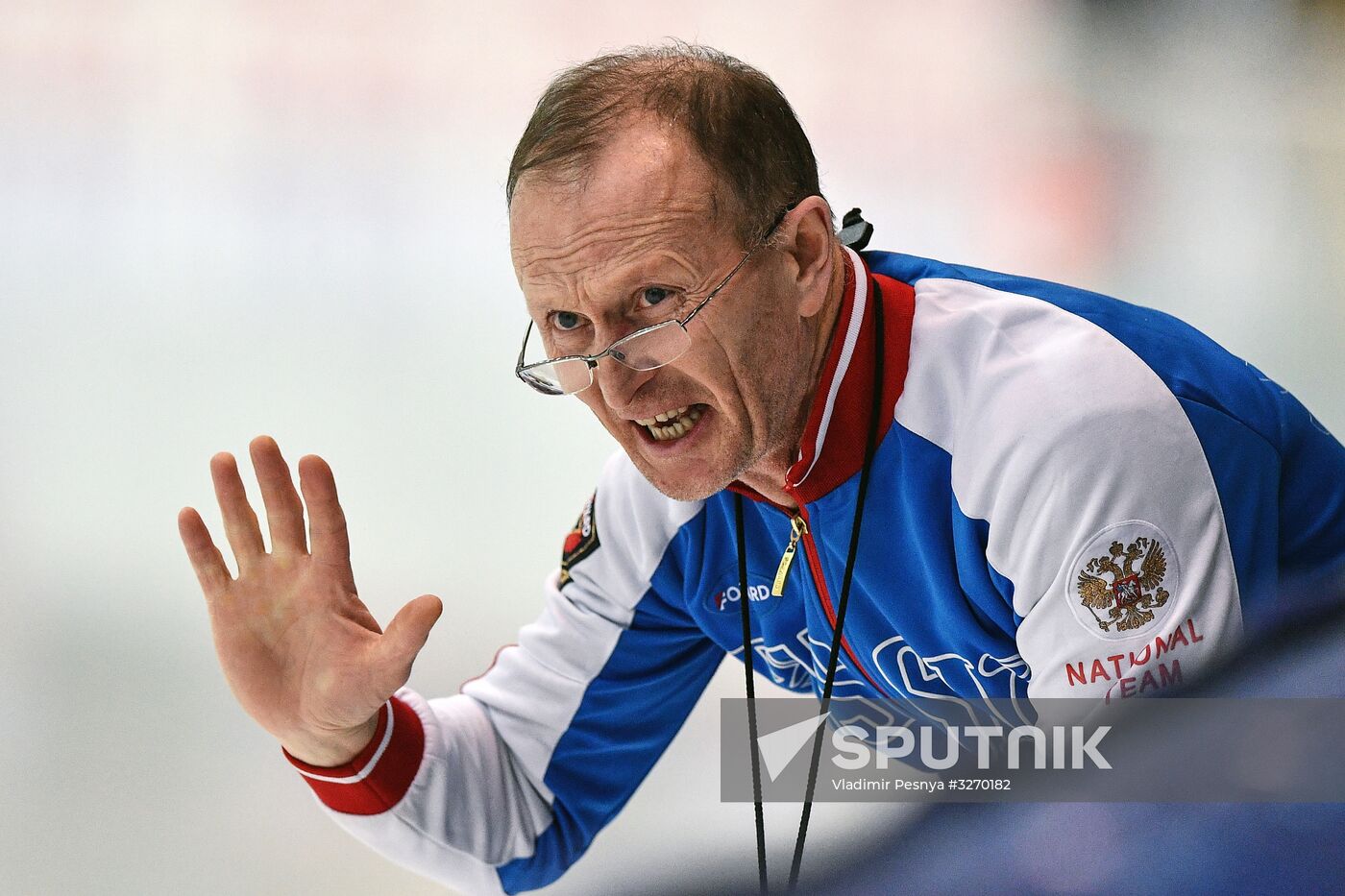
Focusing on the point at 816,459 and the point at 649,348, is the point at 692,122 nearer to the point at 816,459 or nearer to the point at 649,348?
the point at 649,348

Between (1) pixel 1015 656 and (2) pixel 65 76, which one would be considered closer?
(1) pixel 1015 656

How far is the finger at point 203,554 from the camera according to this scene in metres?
1.52

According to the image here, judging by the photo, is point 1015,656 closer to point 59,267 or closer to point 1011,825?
point 1011,825

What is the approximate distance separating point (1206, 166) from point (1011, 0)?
2.87 feet

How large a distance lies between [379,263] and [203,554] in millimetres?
2306

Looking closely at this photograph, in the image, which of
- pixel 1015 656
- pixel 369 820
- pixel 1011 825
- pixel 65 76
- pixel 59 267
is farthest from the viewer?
pixel 65 76

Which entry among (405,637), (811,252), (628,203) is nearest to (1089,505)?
(811,252)

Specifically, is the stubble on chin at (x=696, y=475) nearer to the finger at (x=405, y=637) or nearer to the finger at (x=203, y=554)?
the finger at (x=405, y=637)

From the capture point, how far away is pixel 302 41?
162 inches

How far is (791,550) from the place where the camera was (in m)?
1.60

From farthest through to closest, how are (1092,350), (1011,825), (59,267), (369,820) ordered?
1. (59,267)
2. (369,820)
3. (1092,350)
4. (1011,825)

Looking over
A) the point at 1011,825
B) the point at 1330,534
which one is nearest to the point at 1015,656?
the point at 1330,534

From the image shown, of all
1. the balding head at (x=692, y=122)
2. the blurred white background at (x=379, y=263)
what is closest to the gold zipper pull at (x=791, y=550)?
the balding head at (x=692, y=122)

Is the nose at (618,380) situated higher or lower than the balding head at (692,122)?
lower
